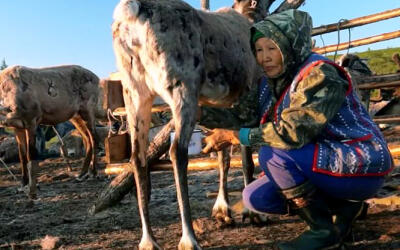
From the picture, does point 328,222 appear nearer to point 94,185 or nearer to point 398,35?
point 94,185

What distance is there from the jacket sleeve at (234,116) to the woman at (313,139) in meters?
0.61

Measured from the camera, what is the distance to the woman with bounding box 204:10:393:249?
2.36m

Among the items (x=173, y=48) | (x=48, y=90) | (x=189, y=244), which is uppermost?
(x=173, y=48)

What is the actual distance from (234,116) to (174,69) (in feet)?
2.05

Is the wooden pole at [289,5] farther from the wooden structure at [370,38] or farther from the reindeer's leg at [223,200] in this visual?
the reindeer's leg at [223,200]

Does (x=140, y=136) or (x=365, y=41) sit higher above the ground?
(x=365, y=41)

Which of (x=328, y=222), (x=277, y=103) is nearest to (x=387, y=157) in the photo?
(x=328, y=222)

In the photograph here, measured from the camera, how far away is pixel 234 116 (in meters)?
3.32

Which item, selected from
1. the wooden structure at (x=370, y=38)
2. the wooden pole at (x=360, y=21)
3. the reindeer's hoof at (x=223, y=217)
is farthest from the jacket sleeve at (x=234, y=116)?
the wooden pole at (x=360, y=21)

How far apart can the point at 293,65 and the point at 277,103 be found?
10.7 inches

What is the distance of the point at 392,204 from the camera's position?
370 centimetres

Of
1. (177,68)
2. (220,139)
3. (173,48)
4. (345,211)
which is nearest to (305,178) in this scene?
(345,211)

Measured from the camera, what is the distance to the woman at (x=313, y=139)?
7.75ft

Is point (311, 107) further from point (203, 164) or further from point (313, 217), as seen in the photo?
point (203, 164)
